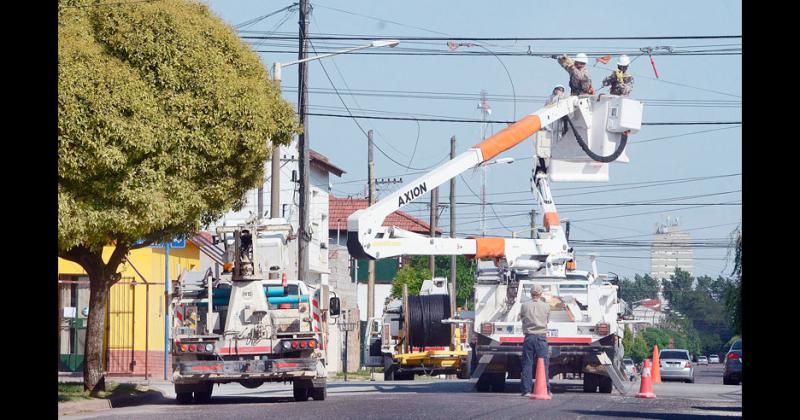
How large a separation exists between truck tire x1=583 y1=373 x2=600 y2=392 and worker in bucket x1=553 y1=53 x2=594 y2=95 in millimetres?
5148

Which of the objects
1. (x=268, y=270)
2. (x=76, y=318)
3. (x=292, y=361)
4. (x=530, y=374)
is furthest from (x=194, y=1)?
(x=76, y=318)

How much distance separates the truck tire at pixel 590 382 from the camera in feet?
72.6

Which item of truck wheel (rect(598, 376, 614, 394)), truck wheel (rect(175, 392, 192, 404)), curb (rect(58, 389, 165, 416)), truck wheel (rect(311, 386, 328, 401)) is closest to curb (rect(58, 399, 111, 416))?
curb (rect(58, 389, 165, 416))

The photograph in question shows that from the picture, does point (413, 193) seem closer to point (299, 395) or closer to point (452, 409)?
point (299, 395)

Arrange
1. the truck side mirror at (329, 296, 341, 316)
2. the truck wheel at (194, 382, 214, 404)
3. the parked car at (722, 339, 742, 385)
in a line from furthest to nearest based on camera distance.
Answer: the parked car at (722, 339, 742, 385)
the truck side mirror at (329, 296, 341, 316)
the truck wheel at (194, 382, 214, 404)

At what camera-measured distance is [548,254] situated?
2286 centimetres

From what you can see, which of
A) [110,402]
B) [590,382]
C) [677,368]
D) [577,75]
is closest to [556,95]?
[577,75]

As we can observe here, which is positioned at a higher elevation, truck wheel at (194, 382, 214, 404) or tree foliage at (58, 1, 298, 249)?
tree foliage at (58, 1, 298, 249)

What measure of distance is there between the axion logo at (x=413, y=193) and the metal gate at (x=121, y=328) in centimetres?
1045

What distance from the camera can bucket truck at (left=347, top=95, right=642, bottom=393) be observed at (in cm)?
2172

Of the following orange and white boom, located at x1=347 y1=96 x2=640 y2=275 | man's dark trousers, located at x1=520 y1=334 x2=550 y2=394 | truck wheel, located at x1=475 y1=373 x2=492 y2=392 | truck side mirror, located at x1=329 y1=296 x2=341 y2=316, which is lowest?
truck wheel, located at x1=475 y1=373 x2=492 y2=392

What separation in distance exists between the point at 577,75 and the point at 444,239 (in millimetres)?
3991

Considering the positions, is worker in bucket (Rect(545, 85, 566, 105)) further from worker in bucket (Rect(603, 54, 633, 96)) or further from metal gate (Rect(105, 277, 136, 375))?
metal gate (Rect(105, 277, 136, 375))
